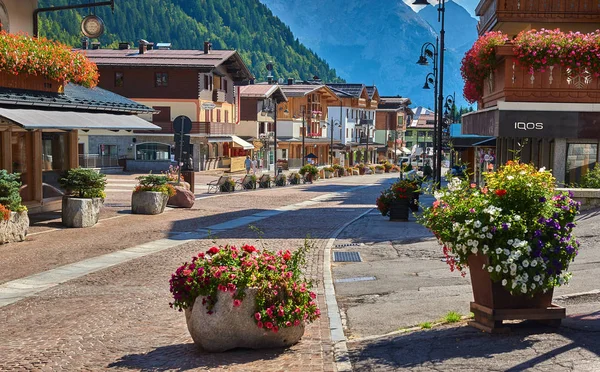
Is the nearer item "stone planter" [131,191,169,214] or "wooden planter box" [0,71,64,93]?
"wooden planter box" [0,71,64,93]

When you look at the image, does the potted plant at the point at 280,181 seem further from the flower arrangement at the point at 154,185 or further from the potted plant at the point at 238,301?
the potted plant at the point at 238,301

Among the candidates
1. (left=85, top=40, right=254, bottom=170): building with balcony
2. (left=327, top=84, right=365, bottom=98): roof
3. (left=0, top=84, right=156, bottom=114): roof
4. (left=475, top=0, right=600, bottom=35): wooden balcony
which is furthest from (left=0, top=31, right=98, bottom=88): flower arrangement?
(left=327, top=84, right=365, bottom=98): roof

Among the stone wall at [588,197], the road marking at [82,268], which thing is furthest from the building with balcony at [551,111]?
the road marking at [82,268]

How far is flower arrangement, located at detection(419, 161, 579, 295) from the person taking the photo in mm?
8281

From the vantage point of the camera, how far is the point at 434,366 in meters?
7.77

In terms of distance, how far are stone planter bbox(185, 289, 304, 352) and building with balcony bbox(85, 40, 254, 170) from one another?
186ft

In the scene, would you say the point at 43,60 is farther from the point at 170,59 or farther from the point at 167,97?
the point at 170,59

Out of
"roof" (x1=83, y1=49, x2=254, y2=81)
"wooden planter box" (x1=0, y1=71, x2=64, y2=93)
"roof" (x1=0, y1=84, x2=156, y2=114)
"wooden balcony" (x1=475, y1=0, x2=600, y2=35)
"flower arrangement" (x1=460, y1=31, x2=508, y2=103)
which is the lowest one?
"roof" (x1=0, y1=84, x2=156, y2=114)

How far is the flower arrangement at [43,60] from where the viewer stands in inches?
808

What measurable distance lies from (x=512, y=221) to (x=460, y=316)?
74.3 inches

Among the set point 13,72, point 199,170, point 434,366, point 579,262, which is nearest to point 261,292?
point 434,366

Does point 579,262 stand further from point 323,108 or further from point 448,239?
point 323,108

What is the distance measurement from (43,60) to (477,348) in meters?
17.2

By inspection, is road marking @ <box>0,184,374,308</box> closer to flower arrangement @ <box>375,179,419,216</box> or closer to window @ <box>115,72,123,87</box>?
flower arrangement @ <box>375,179,419,216</box>
